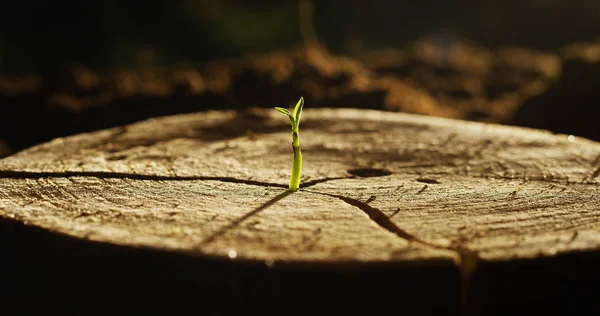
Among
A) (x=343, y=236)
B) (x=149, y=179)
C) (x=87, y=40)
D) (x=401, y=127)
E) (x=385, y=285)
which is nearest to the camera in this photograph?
(x=385, y=285)

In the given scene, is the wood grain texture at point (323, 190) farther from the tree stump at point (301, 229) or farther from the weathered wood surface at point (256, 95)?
the weathered wood surface at point (256, 95)

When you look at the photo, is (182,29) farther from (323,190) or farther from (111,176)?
(323,190)

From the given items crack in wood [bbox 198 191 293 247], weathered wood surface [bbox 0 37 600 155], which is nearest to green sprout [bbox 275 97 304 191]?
crack in wood [bbox 198 191 293 247]

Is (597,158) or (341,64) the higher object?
(341,64)

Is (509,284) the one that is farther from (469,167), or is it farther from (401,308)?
(469,167)

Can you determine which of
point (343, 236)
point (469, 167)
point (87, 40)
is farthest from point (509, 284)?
point (87, 40)

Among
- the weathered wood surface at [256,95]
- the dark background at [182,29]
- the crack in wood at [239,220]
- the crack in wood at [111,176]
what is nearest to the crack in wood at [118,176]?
the crack in wood at [111,176]

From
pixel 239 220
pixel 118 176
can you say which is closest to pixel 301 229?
pixel 239 220
